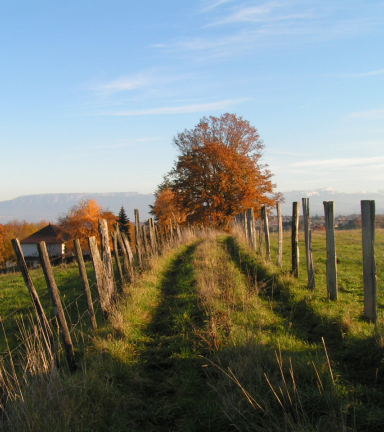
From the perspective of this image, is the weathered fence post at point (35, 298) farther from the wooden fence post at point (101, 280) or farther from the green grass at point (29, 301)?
the green grass at point (29, 301)

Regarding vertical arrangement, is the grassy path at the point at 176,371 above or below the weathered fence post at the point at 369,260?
below

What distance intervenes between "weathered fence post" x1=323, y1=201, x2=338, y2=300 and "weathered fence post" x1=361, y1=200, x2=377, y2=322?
1228 mm

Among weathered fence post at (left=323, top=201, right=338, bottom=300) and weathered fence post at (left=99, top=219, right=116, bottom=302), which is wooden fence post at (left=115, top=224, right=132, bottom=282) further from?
weathered fence post at (left=323, top=201, right=338, bottom=300)

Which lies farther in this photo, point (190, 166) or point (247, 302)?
point (190, 166)

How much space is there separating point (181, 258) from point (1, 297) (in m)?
6.50

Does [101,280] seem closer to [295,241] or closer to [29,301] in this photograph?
[29,301]

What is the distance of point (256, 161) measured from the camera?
40469mm

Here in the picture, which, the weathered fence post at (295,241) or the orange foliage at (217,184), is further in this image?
the orange foliage at (217,184)

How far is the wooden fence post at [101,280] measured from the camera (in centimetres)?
671

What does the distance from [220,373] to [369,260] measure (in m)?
3.46

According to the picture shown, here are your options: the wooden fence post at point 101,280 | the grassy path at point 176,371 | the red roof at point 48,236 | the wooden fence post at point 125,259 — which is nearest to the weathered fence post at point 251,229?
the wooden fence post at point 125,259

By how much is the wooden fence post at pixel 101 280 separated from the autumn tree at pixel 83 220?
56018mm

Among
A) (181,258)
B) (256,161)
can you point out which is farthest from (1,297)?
(256,161)

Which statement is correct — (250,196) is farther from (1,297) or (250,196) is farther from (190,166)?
(1,297)
